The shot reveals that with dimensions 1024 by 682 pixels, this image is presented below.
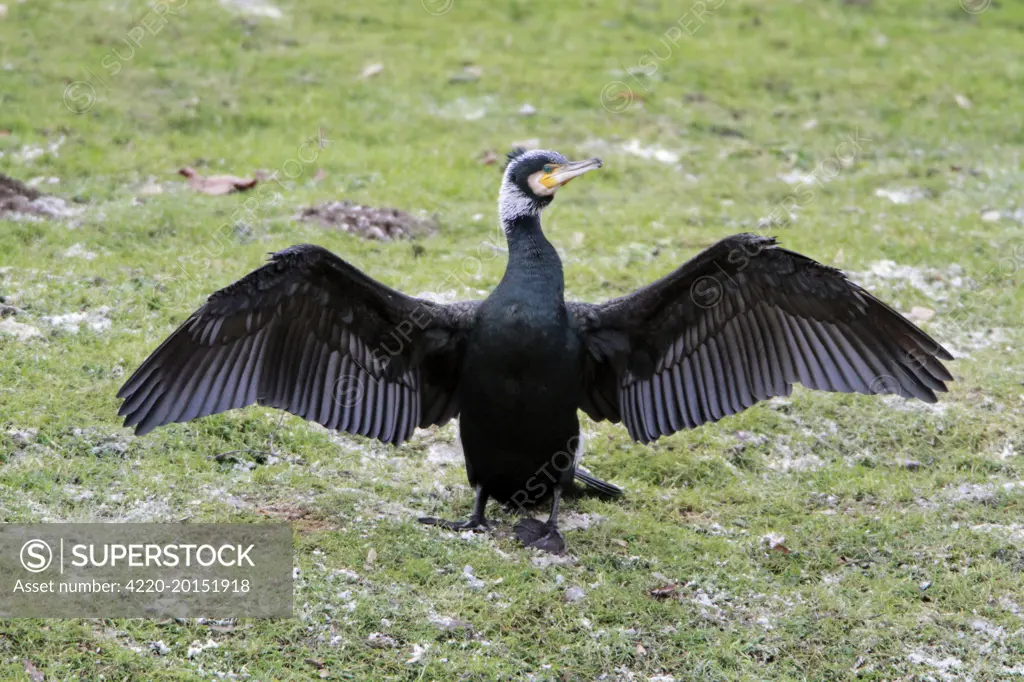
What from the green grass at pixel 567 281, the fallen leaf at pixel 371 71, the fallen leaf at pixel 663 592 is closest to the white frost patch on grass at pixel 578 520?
the green grass at pixel 567 281

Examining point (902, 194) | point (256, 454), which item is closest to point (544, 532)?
point (256, 454)

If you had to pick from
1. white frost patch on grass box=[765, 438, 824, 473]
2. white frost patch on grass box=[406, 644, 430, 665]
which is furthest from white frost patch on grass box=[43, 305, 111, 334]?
white frost patch on grass box=[765, 438, 824, 473]

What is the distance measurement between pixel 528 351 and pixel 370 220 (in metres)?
3.84

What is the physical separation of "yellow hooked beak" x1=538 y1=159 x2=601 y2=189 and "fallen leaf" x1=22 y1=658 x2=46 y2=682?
3247mm

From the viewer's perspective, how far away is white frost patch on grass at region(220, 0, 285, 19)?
13508 mm

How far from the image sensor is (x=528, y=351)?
5.90 meters

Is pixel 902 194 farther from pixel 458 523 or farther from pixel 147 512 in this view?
pixel 147 512

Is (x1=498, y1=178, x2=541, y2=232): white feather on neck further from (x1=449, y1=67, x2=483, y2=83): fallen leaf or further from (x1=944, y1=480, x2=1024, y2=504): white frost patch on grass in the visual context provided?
(x1=449, y1=67, x2=483, y2=83): fallen leaf

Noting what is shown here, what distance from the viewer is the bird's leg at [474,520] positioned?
6215 millimetres

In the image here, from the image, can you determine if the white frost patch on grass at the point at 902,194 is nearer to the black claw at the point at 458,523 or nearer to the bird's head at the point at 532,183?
the bird's head at the point at 532,183

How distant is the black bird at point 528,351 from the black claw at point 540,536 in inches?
0.4

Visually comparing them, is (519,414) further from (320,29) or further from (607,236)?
(320,29)

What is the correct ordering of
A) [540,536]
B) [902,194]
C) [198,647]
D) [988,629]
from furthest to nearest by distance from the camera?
[902,194] < [540,536] < [988,629] < [198,647]

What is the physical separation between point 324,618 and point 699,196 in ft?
20.8
